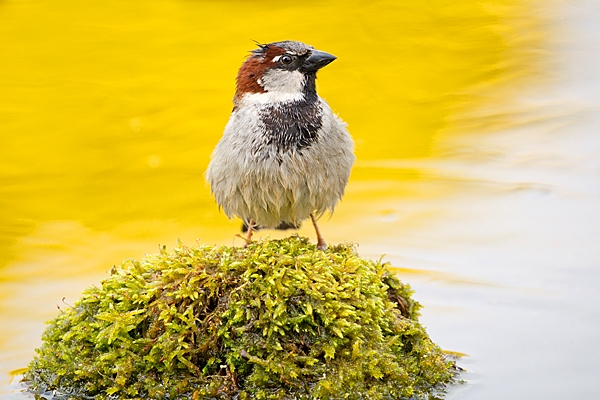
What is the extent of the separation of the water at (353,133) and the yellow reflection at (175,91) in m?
0.02

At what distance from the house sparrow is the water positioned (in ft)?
4.76

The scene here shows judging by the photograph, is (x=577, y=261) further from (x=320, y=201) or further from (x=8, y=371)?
(x=8, y=371)

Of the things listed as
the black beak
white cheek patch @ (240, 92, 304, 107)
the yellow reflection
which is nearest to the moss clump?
white cheek patch @ (240, 92, 304, 107)

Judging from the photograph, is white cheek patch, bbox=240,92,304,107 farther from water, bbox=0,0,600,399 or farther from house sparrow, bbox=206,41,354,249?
water, bbox=0,0,600,399

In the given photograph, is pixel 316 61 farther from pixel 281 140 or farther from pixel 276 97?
pixel 281 140

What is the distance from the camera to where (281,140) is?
4.98m

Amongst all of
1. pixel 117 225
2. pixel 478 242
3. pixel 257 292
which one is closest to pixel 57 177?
pixel 117 225

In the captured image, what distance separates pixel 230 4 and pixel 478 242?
4123mm

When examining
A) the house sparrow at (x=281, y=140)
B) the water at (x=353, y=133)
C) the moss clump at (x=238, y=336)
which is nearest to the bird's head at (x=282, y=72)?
the house sparrow at (x=281, y=140)

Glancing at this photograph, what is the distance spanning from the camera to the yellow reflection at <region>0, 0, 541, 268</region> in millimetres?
8039

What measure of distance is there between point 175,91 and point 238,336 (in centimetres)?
503

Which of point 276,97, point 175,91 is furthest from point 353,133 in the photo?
point 276,97

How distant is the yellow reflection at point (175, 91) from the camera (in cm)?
804

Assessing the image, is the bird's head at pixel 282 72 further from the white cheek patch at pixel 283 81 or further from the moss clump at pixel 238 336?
the moss clump at pixel 238 336
